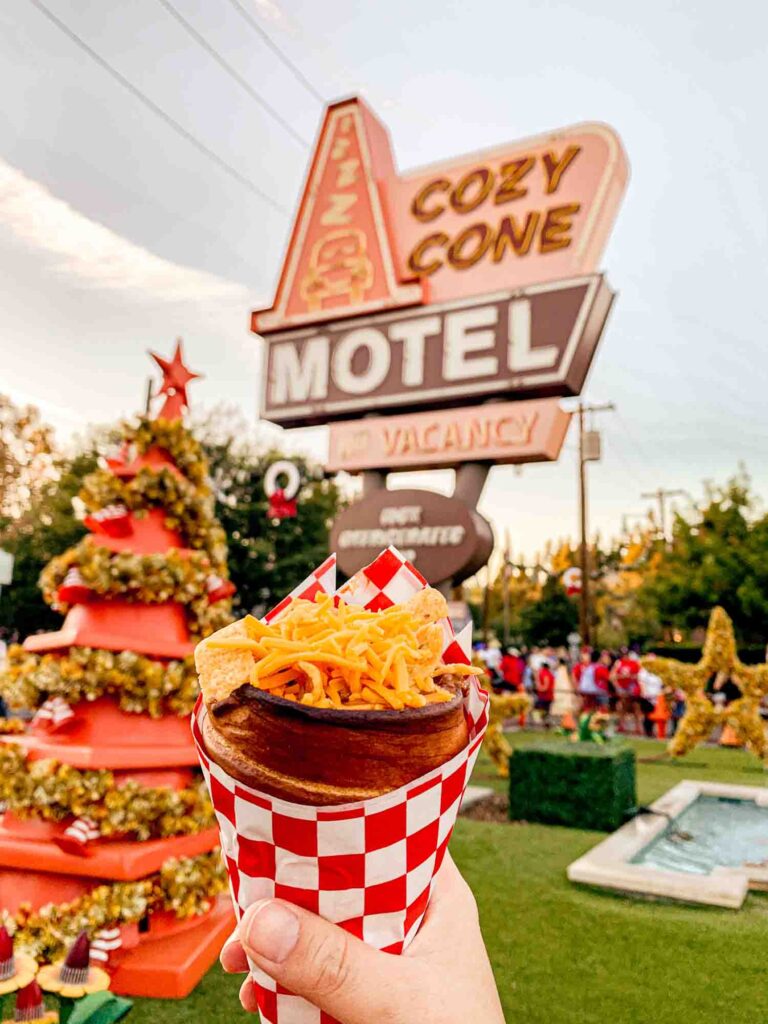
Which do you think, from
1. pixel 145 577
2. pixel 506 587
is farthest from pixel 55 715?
pixel 506 587

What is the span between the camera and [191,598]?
14.1 ft

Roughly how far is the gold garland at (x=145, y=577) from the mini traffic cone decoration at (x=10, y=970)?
1.83 m

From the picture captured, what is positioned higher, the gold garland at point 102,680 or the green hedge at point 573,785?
the gold garland at point 102,680

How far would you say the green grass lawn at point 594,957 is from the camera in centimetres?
395

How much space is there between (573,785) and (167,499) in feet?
20.2

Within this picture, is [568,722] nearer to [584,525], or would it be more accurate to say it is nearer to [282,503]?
[282,503]

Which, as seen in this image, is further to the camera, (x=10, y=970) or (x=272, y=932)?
(x=10, y=970)

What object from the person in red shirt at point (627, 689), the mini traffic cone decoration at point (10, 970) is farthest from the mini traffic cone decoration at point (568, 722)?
the mini traffic cone decoration at point (10, 970)

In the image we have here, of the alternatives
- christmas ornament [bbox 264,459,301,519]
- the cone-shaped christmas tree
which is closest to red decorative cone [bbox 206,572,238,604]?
the cone-shaped christmas tree

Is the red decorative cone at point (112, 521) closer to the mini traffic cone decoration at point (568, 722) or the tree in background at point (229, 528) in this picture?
the mini traffic cone decoration at point (568, 722)

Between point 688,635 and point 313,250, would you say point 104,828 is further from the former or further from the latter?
point 688,635

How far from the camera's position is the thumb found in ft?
4.67

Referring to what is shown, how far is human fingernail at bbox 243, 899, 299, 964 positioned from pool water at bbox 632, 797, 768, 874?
653 centimetres

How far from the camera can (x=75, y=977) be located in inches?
111
